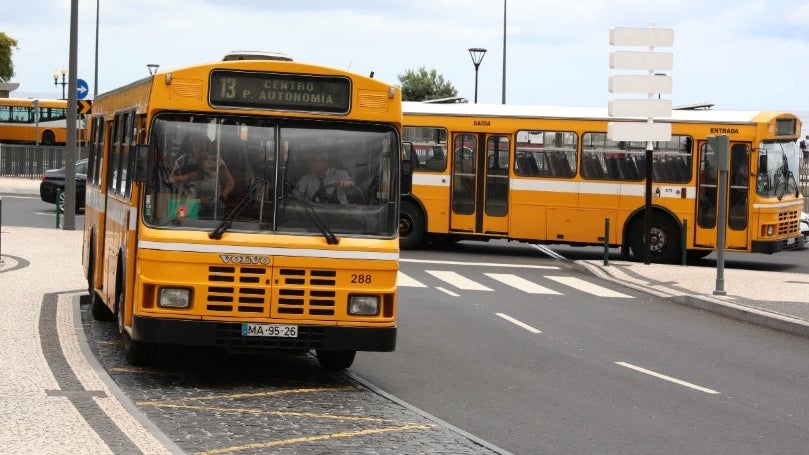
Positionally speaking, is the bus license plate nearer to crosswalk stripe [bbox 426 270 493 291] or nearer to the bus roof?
crosswalk stripe [bbox 426 270 493 291]

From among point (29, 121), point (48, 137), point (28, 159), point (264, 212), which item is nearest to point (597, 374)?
point (264, 212)

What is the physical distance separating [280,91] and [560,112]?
1776 cm

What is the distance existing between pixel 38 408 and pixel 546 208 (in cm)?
2016

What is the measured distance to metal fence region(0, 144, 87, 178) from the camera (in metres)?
56.5

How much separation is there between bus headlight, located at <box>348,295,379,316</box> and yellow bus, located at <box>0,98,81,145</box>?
69.5 metres

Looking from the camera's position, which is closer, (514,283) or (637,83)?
(514,283)

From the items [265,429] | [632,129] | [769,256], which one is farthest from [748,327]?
[769,256]

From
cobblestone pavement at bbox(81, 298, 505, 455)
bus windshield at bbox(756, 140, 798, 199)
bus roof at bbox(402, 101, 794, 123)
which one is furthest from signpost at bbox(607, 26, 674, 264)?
cobblestone pavement at bbox(81, 298, 505, 455)

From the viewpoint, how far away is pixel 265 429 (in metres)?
9.62

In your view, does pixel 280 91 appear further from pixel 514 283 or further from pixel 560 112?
pixel 560 112

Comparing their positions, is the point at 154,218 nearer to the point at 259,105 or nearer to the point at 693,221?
the point at 259,105

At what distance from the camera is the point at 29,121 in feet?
261

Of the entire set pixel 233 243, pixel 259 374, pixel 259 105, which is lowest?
pixel 259 374

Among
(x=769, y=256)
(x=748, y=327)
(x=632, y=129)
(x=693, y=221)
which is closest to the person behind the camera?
(x=748, y=327)
